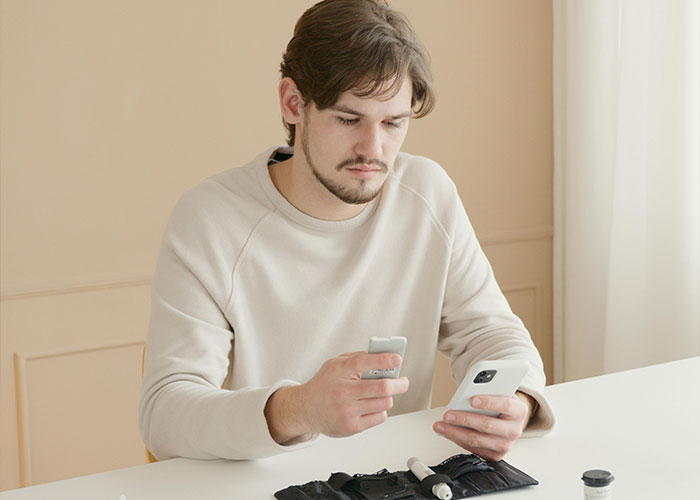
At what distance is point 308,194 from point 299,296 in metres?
0.21

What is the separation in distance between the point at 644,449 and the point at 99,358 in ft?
6.21

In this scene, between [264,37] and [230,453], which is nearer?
[230,453]

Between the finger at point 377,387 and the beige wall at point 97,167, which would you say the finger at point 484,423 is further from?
the beige wall at point 97,167

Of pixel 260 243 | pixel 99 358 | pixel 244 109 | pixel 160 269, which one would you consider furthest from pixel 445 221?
pixel 99 358

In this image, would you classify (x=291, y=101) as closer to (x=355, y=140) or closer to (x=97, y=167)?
(x=355, y=140)

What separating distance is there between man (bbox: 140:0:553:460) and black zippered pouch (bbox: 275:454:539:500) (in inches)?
3.3

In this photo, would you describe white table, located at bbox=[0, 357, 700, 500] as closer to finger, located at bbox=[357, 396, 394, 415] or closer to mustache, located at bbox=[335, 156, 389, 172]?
finger, located at bbox=[357, 396, 394, 415]

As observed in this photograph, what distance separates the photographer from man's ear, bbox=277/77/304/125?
6.15ft

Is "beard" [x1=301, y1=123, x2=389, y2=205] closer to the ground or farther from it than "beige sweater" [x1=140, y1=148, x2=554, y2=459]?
farther from it

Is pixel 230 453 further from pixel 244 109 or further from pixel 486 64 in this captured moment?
pixel 486 64

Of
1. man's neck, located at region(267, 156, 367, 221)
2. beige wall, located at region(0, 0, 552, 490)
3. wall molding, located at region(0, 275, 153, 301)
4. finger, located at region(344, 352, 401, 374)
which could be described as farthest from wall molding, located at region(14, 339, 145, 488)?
finger, located at region(344, 352, 401, 374)

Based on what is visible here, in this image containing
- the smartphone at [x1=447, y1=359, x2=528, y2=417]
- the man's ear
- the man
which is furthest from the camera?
the man's ear

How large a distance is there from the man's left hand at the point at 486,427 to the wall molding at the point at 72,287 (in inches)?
63.8

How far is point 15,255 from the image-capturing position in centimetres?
274
